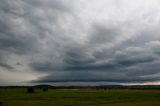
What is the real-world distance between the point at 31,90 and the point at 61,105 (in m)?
76.2

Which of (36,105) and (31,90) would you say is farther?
(31,90)

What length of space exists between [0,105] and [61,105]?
11842 millimetres

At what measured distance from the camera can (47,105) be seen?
1869 inches

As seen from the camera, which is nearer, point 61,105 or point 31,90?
point 61,105

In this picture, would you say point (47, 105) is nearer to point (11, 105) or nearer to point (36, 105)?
point (36, 105)

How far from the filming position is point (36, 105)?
155ft

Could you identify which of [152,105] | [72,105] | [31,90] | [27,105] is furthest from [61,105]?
[31,90]

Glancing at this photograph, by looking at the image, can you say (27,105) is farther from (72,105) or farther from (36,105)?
(72,105)

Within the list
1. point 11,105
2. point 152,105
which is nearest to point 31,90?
point 11,105

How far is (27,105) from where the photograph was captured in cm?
4759

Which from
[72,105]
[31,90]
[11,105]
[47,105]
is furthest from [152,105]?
[31,90]

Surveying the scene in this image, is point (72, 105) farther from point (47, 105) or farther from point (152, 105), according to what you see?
point (152, 105)

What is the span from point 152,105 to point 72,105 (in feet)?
51.3

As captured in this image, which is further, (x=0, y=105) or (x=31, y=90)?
(x=31, y=90)
